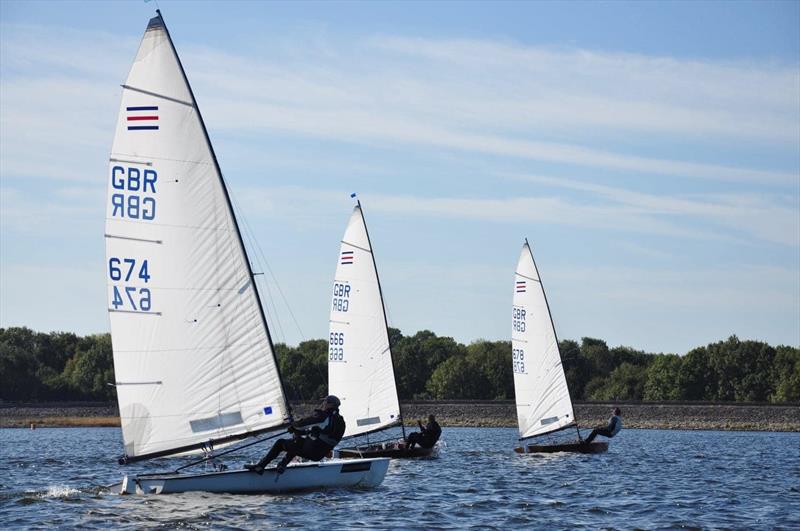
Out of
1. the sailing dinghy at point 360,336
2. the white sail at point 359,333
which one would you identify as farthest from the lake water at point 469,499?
the white sail at point 359,333

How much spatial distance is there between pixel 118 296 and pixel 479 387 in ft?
334

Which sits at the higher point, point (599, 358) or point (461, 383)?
point (599, 358)

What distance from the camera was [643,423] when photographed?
304 feet

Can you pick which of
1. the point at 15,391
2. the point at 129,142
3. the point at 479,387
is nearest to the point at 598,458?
the point at 129,142

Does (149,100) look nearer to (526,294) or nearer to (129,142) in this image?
(129,142)

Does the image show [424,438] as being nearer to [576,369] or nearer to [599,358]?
[576,369]

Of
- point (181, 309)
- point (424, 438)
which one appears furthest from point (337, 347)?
point (181, 309)

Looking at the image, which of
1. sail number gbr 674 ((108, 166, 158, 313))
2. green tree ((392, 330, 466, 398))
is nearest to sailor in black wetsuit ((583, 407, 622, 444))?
sail number gbr 674 ((108, 166, 158, 313))

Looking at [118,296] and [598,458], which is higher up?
[118,296]

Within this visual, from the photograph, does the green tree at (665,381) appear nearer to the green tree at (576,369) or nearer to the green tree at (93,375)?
the green tree at (576,369)

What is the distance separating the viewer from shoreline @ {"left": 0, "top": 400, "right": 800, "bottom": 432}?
87.2m

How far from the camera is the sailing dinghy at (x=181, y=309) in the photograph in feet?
77.5

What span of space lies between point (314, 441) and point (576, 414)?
A: 7020cm

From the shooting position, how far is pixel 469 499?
27516 mm
